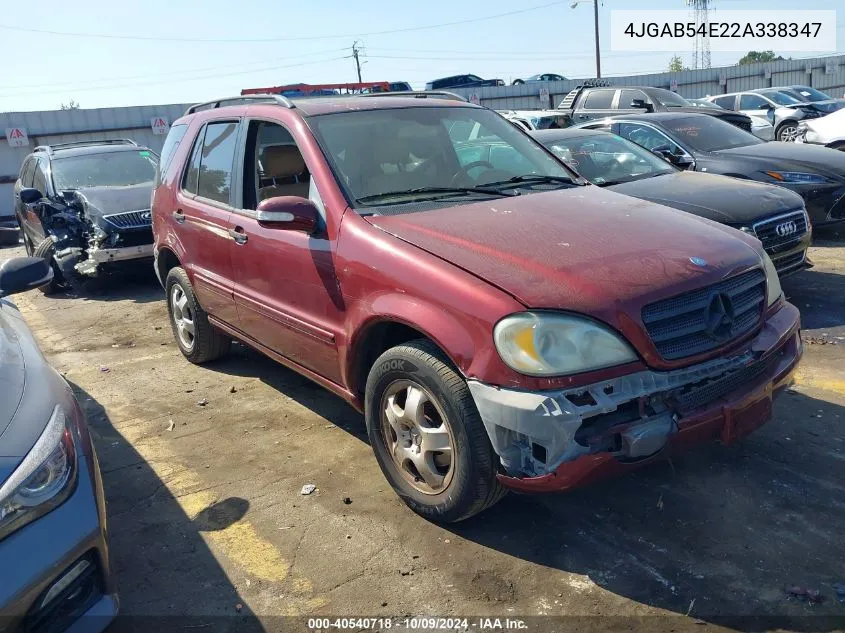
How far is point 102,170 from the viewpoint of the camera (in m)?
10.0

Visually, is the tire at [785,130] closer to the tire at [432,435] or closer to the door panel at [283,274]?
the door panel at [283,274]

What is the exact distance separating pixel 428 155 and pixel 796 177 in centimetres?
534

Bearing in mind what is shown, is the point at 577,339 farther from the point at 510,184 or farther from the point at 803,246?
the point at 803,246

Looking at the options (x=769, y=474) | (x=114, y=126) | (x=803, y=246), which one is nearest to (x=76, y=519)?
(x=769, y=474)

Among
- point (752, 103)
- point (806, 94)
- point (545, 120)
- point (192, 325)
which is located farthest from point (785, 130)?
point (192, 325)

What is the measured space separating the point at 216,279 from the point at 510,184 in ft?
6.84

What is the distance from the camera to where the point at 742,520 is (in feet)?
10.7

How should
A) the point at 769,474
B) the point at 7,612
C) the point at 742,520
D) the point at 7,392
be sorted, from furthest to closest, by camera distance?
the point at 769,474, the point at 742,520, the point at 7,392, the point at 7,612

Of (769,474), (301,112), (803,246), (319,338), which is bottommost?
(769,474)

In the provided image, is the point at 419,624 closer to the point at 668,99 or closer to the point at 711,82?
the point at 668,99

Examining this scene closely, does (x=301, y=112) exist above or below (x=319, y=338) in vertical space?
above

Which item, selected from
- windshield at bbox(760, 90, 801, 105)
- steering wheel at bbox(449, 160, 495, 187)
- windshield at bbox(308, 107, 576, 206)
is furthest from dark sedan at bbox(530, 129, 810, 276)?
windshield at bbox(760, 90, 801, 105)

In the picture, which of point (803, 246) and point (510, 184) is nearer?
point (510, 184)

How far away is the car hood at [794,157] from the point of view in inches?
309
